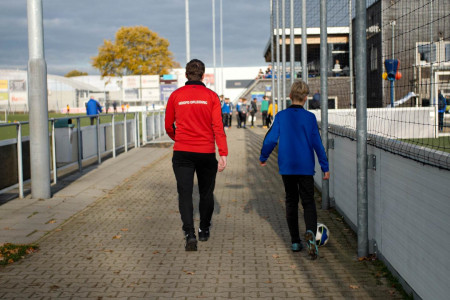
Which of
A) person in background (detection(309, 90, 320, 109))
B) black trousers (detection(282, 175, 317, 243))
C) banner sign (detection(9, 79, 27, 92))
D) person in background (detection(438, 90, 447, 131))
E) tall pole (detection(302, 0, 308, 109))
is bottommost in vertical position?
black trousers (detection(282, 175, 317, 243))

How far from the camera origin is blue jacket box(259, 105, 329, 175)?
5.84m

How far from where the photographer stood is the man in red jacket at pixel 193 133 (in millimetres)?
6098

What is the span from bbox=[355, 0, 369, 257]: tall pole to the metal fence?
5.58 m

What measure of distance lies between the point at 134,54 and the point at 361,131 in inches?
2830

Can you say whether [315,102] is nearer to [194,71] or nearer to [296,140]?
[194,71]

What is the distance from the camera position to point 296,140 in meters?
5.87

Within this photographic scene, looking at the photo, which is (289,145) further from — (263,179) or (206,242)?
(263,179)

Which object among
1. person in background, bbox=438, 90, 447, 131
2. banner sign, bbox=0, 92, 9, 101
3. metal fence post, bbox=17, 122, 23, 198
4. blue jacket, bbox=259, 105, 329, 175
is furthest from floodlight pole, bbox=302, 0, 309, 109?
banner sign, bbox=0, 92, 9, 101

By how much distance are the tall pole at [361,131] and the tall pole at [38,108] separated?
5414mm

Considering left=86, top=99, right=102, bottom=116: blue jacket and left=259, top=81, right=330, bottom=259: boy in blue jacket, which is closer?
left=259, top=81, right=330, bottom=259: boy in blue jacket

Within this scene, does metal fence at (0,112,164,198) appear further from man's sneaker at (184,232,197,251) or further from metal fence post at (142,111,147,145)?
man's sneaker at (184,232,197,251)

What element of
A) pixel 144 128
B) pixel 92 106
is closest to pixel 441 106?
pixel 92 106

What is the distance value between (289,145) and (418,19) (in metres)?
1.60

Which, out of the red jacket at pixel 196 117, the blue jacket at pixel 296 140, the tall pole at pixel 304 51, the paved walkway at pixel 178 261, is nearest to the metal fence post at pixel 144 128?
the tall pole at pixel 304 51
